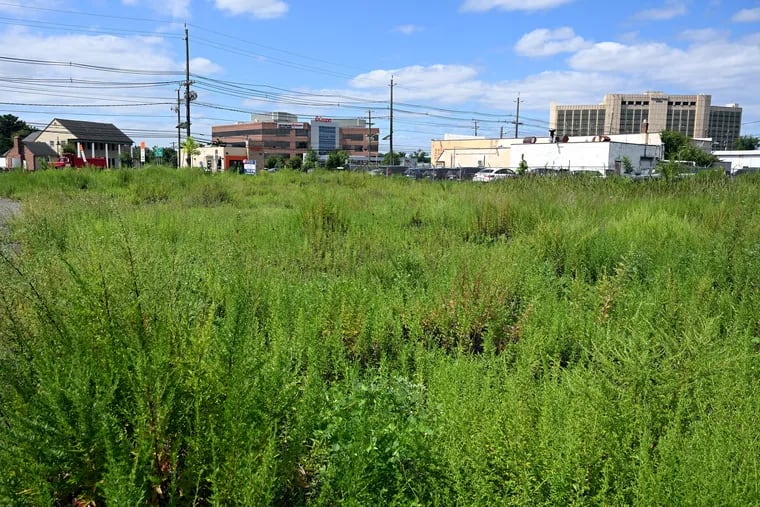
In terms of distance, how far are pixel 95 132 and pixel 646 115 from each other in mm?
109855

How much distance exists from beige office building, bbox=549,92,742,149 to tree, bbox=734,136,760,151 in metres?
2.21

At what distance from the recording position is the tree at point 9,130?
96562 millimetres

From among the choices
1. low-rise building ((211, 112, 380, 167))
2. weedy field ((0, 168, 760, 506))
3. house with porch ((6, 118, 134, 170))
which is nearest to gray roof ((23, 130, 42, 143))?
house with porch ((6, 118, 134, 170))

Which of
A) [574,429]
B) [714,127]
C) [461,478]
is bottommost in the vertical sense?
[461,478]

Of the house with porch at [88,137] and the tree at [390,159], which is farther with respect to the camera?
the house with porch at [88,137]

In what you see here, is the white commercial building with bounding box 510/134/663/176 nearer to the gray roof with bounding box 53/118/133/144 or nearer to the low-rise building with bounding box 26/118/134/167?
the low-rise building with bounding box 26/118/134/167

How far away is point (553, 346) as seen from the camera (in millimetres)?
4297

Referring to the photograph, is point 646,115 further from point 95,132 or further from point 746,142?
point 95,132

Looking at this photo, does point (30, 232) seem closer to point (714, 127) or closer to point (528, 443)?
point (528, 443)

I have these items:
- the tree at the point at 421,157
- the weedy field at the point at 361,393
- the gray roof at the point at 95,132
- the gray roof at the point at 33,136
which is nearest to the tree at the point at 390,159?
the tree at the point at 421,157

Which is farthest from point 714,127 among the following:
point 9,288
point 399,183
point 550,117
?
point 9,288

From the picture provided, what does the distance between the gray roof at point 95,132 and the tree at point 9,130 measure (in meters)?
9.56

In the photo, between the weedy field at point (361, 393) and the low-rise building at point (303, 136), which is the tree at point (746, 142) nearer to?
the low-rise building at point (303, 136)

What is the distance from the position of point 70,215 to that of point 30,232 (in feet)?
5.28
